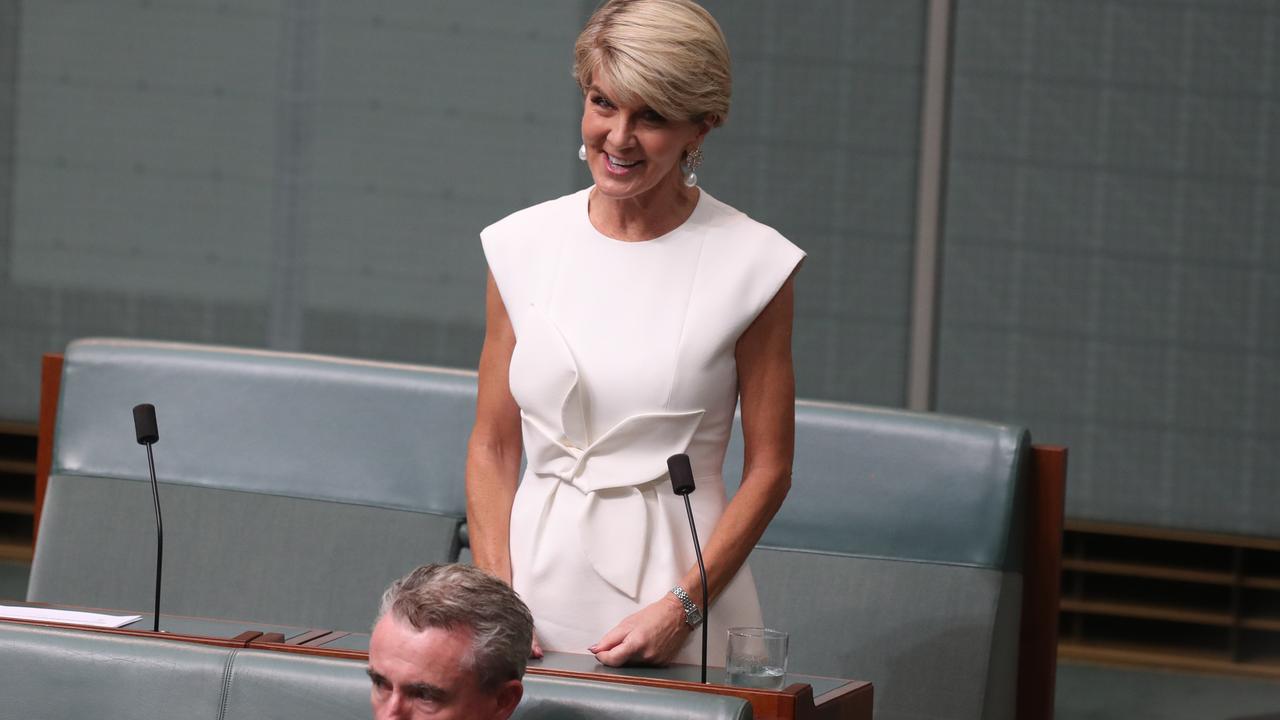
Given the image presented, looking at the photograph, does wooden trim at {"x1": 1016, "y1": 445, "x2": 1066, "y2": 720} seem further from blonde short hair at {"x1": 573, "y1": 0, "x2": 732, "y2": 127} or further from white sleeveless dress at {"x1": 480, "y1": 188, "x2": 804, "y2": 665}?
blonde short hair at {"x1": 573, "y1": 0, "x2": 732, "y2": 127}

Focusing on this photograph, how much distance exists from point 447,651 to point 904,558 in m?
1.56

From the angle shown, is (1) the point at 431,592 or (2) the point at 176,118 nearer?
(1) the point at 431,592

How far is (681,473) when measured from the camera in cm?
183

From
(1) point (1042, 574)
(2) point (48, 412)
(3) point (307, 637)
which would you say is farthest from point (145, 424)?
(1) point (1042, 574)

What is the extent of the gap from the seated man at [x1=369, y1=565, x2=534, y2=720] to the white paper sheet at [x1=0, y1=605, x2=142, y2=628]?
1.51 ft

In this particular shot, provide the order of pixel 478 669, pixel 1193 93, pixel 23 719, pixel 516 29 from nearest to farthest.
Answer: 1. pixel 478 669
2. pixel 23 719
3. pixel 1193 93
4. pixel 516 29

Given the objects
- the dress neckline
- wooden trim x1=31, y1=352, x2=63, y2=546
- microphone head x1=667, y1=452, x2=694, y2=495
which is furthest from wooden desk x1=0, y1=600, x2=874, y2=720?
wooden trim x1=31, y1=352, x2=63, y2=546

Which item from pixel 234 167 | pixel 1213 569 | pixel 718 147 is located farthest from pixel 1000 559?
pixel 234 167

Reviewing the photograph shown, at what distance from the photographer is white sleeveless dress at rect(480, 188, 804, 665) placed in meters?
1.99

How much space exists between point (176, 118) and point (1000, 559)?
291 cm

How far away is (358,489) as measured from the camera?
10.5 feet

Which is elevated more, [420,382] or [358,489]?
[420,382]

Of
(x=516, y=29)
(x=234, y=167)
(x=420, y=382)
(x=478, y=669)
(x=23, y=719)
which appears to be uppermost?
(x=516, y=29)

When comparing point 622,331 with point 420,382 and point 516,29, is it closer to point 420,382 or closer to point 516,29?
point 420,382
